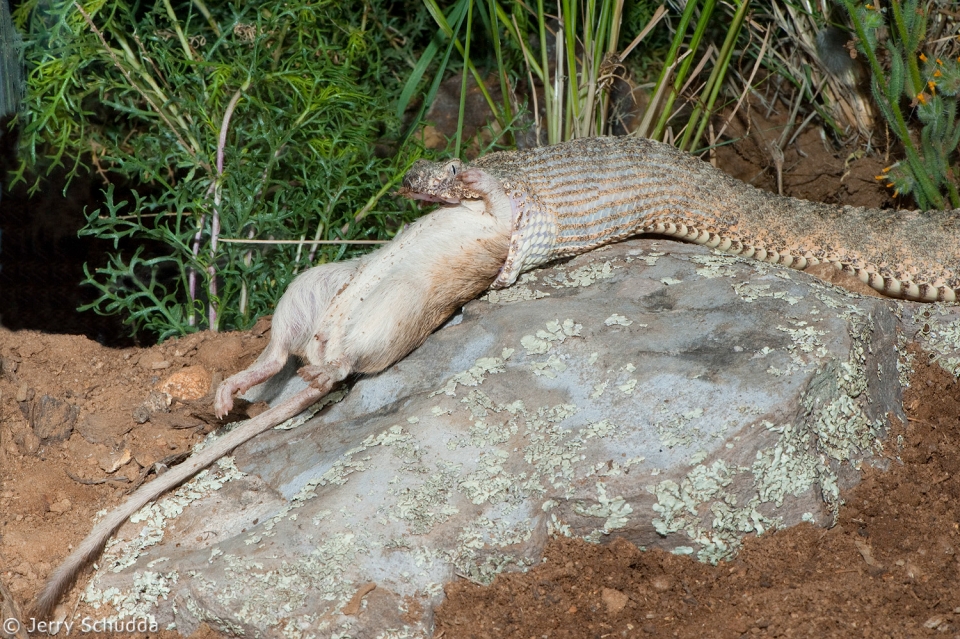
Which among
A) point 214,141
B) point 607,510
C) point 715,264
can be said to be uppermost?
point 214,141

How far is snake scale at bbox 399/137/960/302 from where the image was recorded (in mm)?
3098

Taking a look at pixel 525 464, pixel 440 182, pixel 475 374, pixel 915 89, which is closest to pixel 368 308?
pixel 475 374

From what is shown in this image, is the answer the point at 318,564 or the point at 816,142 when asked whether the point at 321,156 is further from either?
the point at 816,142

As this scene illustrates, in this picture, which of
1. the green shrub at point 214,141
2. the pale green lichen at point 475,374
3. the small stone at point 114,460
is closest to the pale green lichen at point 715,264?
the pale green lichen at point 475,374

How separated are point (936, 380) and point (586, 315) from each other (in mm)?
1212

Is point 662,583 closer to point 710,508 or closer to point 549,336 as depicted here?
point 710,508

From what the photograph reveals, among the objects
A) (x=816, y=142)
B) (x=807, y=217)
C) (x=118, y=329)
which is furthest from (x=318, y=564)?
(x=816, y=142)

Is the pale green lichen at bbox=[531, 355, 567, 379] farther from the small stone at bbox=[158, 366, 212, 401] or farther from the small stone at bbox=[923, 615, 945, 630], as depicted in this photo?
the small stone at bbox=[158, 366, 212, 401]

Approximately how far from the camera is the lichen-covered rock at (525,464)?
91.7 inches

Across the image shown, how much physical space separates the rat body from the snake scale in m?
0.12

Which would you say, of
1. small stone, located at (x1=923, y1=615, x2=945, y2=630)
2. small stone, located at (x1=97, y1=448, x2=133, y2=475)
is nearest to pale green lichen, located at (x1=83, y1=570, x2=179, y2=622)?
small stone, located at (x1=97, y1=448, x2=133, y2=475)

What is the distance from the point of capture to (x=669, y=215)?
3465 mm

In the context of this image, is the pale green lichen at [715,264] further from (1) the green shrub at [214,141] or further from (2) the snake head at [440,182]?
(1) the green shrub at [214,141]

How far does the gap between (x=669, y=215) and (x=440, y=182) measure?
1004mm
